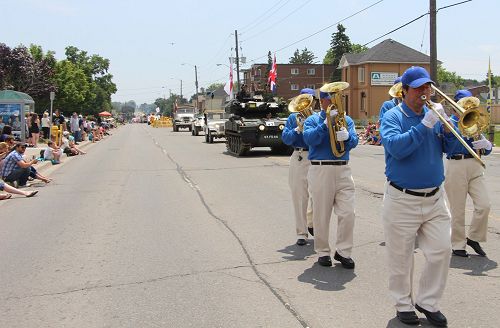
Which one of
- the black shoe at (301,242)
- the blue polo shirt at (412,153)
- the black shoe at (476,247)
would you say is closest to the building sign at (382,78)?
the black shoe at (301,242)

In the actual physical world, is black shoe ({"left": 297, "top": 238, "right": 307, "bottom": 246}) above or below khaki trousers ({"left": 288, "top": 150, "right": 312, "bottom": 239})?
below

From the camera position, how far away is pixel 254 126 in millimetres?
19625

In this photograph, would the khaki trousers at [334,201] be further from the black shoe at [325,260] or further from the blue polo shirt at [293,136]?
the blue polo shirt at [293,136]

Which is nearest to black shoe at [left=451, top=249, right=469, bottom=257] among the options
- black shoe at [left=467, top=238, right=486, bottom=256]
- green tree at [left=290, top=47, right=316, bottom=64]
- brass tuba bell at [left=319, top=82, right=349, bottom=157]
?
black shoe at [left=467, top=238, right=486, bottom=256]

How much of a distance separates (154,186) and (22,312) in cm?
844

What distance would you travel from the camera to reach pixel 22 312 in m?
4.77

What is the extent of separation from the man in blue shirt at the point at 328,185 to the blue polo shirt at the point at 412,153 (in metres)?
1.53

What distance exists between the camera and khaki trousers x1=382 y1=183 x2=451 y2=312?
13.4ft

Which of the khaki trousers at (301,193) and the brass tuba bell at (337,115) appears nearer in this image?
the brass tuba bell at (337,115)

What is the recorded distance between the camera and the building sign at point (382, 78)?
5794cm

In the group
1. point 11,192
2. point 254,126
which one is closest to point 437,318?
point 11,192

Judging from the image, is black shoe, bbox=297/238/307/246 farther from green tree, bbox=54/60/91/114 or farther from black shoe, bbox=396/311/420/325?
green tree, bbox=54/60/91/114

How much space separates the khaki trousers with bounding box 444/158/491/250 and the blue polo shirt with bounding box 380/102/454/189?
82.4 inches

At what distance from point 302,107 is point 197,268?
2.24 metres
